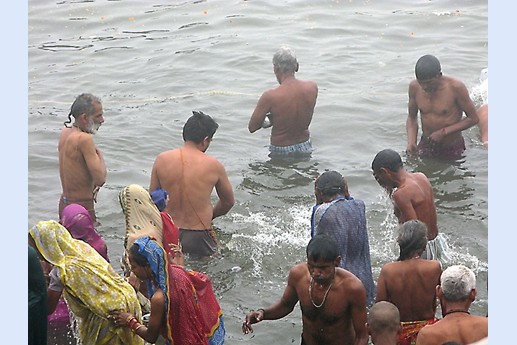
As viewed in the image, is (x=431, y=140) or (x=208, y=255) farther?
(x=431, y=140)

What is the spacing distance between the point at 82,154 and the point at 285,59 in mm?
2597

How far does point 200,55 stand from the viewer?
1479cm

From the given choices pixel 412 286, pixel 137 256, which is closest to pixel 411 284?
pixel 412 286

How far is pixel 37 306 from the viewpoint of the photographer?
490 centimetres

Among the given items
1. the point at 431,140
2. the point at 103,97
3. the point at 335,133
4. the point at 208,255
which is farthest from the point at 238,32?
the point at 208,255

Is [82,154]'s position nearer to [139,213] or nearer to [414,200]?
[139,213]

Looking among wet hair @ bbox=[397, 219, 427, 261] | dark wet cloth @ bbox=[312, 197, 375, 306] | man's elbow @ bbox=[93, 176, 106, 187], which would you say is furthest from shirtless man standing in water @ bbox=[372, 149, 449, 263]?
man's elbow @ bbox=[93, 176, 106, 187]

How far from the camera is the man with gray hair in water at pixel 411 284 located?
574 cm

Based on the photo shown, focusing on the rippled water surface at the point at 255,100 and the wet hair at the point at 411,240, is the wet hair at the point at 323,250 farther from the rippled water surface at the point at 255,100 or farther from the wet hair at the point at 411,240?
the rippled water surface at the point at 255,100

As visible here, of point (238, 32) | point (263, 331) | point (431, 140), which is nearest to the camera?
point (263, 331)

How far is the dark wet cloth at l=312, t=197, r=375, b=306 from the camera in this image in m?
6.14

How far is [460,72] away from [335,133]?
2.90 meters

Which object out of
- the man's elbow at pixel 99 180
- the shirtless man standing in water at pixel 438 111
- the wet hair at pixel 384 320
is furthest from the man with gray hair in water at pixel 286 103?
the wet hair at pixel 384 320

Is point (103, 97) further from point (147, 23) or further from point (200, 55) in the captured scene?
point (147, 23)
